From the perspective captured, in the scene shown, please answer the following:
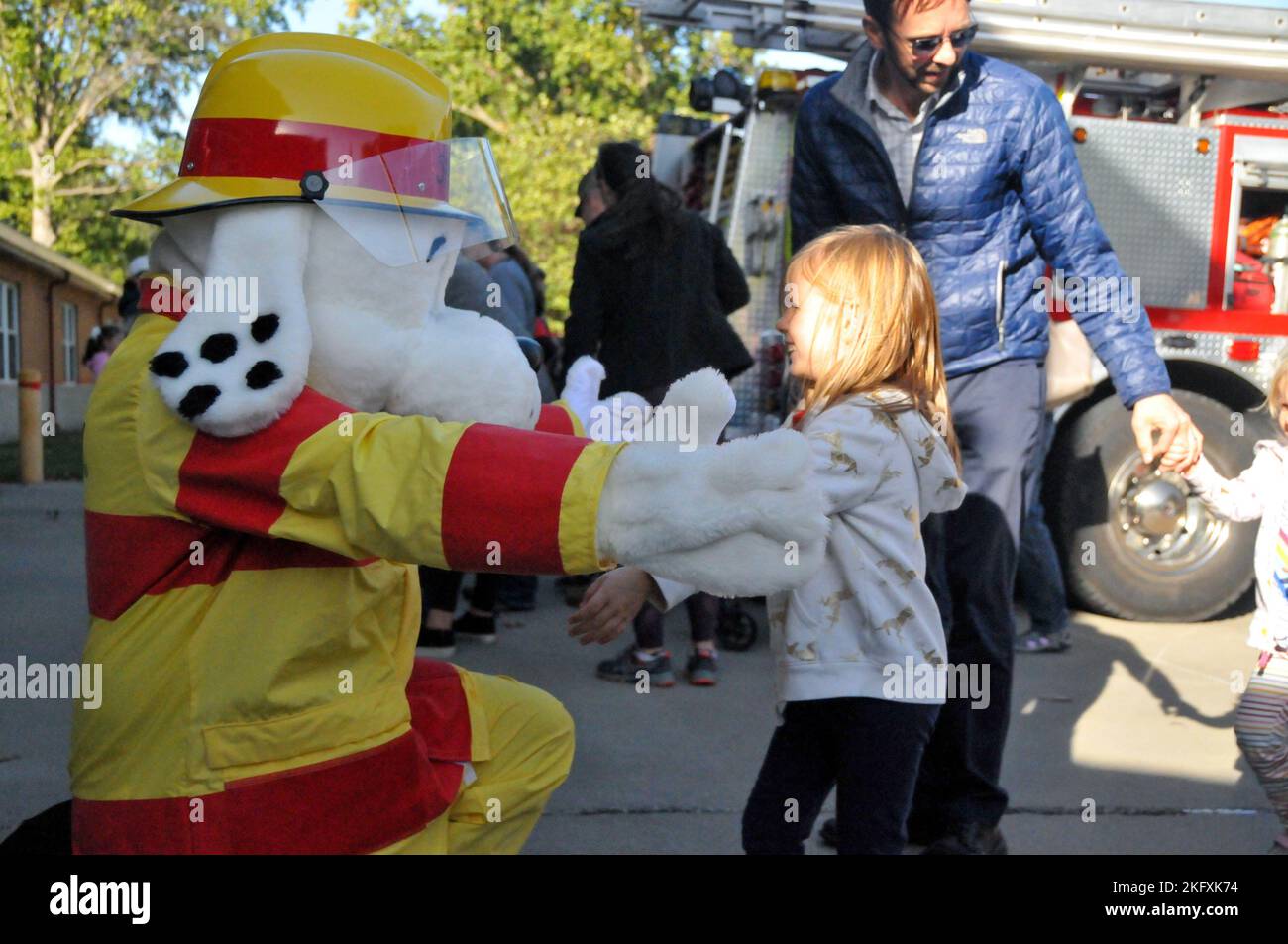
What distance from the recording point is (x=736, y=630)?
237 inches

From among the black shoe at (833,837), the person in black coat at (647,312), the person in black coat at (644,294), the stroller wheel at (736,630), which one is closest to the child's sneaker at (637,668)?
the person in black coat at (647,312)

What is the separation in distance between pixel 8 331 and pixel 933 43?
81.3 feet

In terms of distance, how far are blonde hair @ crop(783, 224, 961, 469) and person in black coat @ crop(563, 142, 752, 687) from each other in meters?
2.51

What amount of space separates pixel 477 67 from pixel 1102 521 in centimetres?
2380

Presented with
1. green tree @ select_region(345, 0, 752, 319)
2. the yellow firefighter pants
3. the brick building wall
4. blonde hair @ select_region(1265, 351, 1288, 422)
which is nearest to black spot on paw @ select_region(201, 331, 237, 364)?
the yellow firefighter pants

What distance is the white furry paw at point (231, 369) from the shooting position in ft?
5.83

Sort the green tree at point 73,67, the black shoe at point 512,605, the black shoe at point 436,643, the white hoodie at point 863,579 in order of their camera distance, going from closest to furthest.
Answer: the white hoodie at point 863,579, the black shoe at point 436,643, the black shoe at point 512,605, the green tree at point 73,67

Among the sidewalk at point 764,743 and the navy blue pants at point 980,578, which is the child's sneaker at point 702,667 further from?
the navy blue pants at point 980,578

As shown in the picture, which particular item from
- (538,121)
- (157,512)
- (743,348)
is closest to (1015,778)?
(743,348)

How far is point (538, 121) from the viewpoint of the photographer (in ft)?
88.9

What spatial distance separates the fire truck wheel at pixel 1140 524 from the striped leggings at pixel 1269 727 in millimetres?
3131

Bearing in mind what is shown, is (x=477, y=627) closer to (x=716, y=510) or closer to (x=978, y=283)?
(x=978, y=283)
